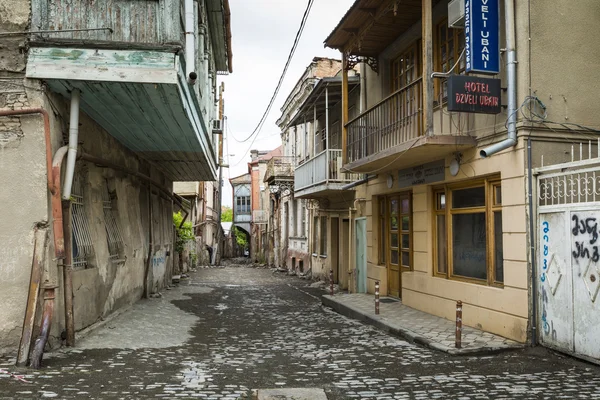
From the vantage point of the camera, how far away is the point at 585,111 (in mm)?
7992

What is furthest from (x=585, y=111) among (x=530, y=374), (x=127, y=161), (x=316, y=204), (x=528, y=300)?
(x=316, y=204)

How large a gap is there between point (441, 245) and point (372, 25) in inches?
187

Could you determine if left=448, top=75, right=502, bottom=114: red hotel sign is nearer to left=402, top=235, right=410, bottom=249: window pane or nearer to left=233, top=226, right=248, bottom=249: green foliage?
left=402, top=235, right=410, bottom=249: window pane

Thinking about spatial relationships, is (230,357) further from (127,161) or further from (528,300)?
(127,161)

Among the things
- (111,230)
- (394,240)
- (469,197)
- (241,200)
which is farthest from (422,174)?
(241,200)

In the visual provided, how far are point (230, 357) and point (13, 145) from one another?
12.9 ft

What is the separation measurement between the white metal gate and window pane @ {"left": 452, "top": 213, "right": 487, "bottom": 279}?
1.55m

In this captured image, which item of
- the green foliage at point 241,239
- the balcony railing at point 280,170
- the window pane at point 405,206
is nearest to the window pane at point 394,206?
the window pane at point 405,206

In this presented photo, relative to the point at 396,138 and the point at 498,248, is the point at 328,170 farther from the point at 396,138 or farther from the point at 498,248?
the point at 498,248

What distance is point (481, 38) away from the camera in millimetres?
7898

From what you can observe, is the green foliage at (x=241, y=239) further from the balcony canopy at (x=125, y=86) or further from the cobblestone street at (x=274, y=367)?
the balcony canopy at (x=125, y=86)

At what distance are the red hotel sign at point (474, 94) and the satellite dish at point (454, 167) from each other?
1654 mm

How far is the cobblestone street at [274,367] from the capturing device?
5.45m

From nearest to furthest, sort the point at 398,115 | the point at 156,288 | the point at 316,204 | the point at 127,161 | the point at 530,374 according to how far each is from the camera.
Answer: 1. the point at 530,374
2. the point at 398,115
3. the point at 127,161
4. the point at 156,288
5. the point at 316,204
